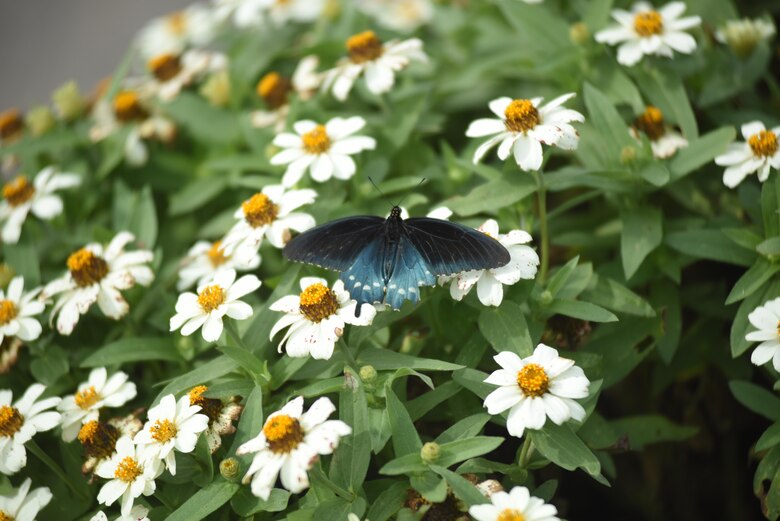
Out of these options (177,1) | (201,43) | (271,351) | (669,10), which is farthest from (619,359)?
(177,1)

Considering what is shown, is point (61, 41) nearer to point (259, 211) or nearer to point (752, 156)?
point (259, 211)

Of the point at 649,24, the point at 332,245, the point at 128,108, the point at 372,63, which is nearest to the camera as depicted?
the point at 332,245

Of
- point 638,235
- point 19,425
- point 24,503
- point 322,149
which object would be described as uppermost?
point 322,149

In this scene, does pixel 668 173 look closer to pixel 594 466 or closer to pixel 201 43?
pixel 594 466

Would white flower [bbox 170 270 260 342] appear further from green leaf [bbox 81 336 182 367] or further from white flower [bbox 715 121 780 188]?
white flower [bbox 715 121 780 188]

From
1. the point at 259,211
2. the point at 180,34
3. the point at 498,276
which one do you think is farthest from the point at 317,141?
→ the point at 180,34
